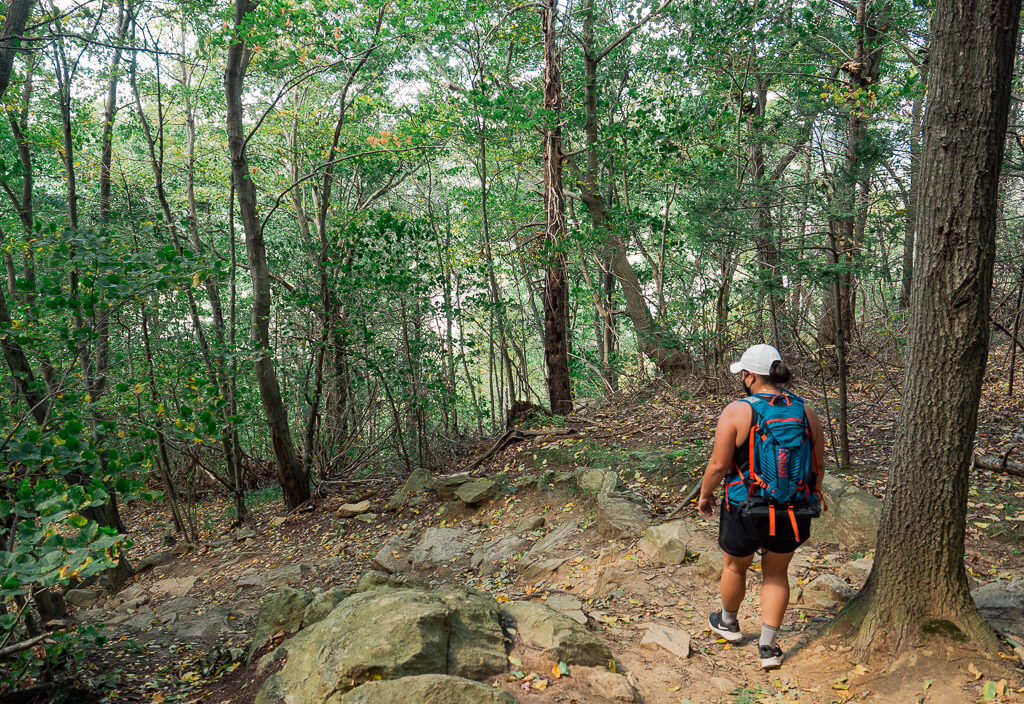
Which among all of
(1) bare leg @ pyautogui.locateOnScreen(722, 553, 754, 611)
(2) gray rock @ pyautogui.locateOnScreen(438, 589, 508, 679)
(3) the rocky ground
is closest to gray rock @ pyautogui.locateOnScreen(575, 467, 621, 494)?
(3) the rocky ground

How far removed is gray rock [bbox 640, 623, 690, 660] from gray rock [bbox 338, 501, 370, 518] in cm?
582

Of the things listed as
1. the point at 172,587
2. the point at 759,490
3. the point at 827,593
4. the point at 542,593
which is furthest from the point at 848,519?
the point at 172,587

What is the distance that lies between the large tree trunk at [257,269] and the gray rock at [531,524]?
389 cm

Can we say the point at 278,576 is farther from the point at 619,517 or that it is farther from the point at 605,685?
the point at 605,685

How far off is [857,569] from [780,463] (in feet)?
5.38

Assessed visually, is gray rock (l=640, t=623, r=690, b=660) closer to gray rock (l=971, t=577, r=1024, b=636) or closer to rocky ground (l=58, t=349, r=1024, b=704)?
rocky ground (l=58, t=349, r=1024, b=704)

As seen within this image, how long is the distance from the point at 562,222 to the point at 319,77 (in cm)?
786

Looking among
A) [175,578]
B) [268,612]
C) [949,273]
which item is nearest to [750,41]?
[949,273]

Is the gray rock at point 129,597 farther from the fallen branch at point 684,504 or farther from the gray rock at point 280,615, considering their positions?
the fallen branch at point 684,504

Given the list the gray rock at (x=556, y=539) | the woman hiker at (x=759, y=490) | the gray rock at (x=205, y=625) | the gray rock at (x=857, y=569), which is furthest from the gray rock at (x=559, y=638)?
the gray rock at (x=205, y=625)

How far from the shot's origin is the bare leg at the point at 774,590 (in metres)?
3.06

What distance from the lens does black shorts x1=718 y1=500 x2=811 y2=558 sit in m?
2.97

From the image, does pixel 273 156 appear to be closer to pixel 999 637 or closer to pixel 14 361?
pixel 14 361

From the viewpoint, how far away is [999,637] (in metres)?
2.89
